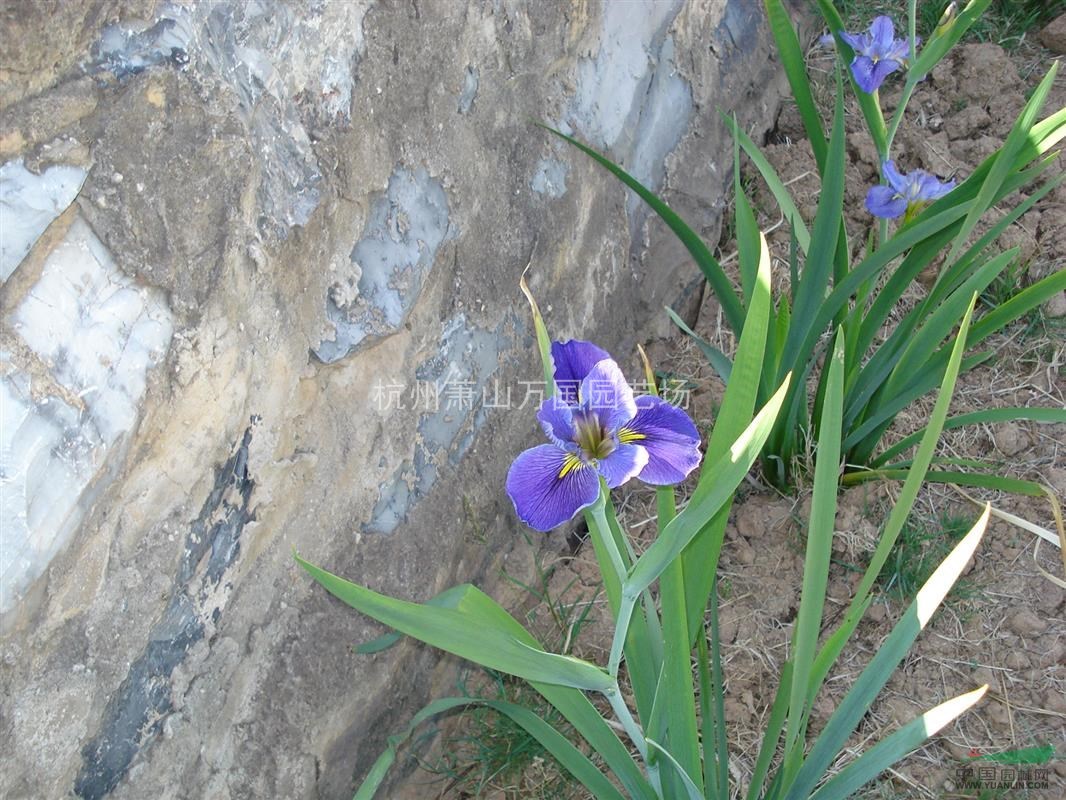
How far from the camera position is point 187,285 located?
114 cm

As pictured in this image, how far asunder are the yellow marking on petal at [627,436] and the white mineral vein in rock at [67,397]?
52 centimetres

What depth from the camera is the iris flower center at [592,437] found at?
40.8 inches

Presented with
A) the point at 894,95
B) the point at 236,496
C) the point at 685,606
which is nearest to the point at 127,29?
the point at 236,496

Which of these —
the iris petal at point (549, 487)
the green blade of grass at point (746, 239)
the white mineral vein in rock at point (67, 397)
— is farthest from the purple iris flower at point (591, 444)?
the green blade of grass at point (746, 239)

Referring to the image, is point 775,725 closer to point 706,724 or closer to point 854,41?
point 706,724

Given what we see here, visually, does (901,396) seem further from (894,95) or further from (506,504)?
(894,95)

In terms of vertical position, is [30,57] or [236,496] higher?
[30,57]

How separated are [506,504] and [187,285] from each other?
2.57 ft

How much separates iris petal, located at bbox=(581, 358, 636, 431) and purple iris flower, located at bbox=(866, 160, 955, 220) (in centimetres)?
93

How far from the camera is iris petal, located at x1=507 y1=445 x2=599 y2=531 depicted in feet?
3.25

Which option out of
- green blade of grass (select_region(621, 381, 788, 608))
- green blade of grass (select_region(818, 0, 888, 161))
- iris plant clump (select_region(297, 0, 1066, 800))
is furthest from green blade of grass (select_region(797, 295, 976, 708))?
green blade of grass (select_region(818, 0, 888, 161))

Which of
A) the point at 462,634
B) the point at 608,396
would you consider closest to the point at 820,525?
the point at 608,396

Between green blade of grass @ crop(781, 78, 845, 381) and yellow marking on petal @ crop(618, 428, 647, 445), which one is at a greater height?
yellow marking on petal @ crop(618, 428, 647, 445)

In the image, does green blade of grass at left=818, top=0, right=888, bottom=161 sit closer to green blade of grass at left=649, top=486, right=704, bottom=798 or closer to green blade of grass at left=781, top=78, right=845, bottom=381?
green blade of grass at left=781, top=78, right=845, bottom=381
